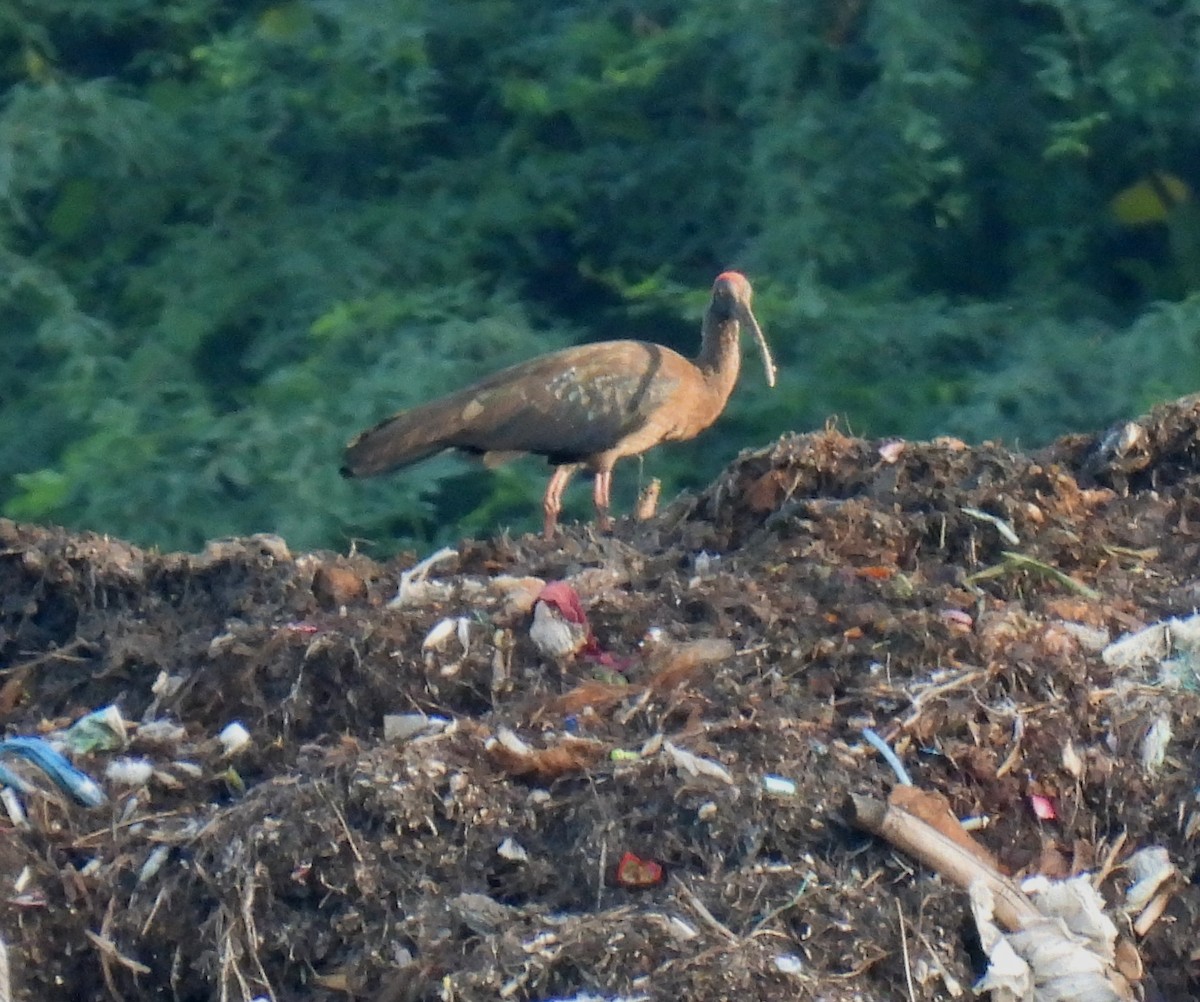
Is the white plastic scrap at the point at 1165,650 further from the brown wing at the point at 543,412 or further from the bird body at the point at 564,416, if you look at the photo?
the brown wing at the point at 543,412

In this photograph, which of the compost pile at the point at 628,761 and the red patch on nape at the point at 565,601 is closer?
the compost pile at the point at 628,761

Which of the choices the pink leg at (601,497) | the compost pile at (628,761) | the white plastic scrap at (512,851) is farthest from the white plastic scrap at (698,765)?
the pink leg at (601,497)

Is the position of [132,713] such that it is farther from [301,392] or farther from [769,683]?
[301,392]

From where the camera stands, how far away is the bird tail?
682 cm

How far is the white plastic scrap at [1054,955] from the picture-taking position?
3.70 metres

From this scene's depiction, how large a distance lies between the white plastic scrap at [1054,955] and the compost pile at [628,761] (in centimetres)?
6

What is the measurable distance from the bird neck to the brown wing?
1.09 feet

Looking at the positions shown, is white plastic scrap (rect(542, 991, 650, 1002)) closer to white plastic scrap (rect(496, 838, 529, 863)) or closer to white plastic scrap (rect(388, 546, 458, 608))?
white plastic scrap (rect(496, 838, 529, 863))

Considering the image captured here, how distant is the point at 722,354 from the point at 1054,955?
14.1 feet

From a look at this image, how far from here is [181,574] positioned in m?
5.49

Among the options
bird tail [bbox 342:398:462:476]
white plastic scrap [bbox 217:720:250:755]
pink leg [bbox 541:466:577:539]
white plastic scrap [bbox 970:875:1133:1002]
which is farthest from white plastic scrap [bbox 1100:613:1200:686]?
bird tail [bbox 342:398:462:476]

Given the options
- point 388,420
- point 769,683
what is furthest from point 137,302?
point 769,683

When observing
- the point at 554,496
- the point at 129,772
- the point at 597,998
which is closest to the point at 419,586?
the point at 129,772

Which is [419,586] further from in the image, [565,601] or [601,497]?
[601,497]
